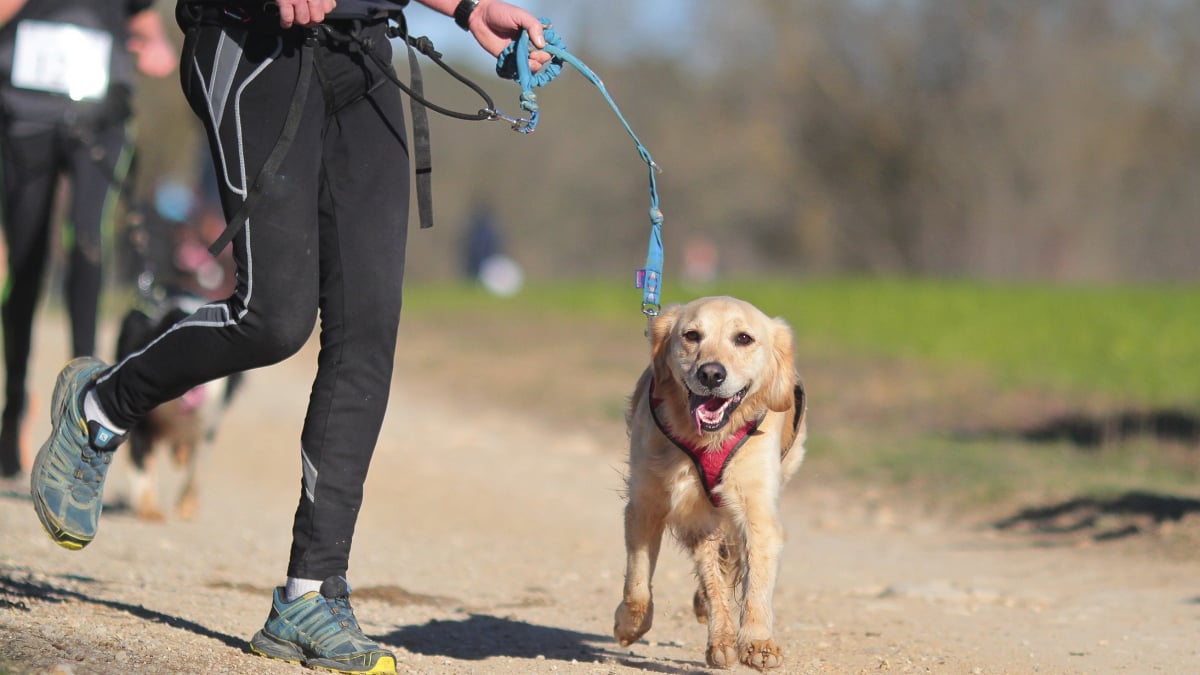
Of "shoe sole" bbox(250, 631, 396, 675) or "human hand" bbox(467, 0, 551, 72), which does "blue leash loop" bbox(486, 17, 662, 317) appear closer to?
"human hand" bbox(467, 0, 551, 72)

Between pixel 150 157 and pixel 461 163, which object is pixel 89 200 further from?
pixel 461 163

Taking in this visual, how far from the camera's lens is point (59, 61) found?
6125 mm

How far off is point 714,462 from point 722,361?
0.99 feet

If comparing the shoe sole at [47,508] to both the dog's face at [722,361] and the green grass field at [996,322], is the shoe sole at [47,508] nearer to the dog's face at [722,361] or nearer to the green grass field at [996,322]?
the dog's face at [722,361]

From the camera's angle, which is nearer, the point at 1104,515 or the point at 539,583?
the point at 539,583

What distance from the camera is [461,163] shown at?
4500cm

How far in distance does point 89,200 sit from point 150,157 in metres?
28.2

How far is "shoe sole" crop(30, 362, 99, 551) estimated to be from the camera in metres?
3.66

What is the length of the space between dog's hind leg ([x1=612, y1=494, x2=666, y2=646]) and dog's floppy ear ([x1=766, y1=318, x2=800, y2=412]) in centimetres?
48

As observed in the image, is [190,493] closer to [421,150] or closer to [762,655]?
[421,150]

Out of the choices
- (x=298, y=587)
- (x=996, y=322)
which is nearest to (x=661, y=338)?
(x=298, y=587)

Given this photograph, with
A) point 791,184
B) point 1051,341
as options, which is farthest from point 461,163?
point 1051,341

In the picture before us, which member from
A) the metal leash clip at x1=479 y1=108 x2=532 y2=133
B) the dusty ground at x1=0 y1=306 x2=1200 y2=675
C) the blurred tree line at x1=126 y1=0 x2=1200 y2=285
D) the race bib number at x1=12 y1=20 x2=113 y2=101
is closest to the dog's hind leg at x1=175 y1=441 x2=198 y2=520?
the dusty ground at x1=0 y1=306 x2=1200 y2=675

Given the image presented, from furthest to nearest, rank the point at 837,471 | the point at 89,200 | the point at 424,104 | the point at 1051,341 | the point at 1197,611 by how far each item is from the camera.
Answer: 1. the point at 1051,341
2. the point at 837,471
3. the point at 89,200
4. the point at 1197,611
5. the point at 424,104
